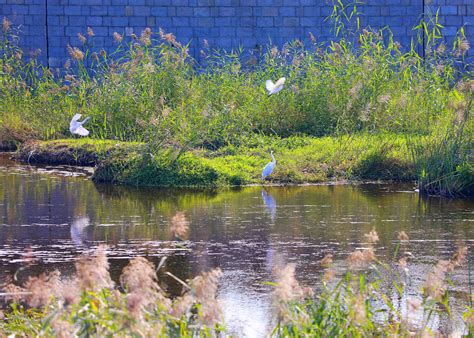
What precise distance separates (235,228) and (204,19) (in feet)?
31.8

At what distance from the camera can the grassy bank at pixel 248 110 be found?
1170 centimetres

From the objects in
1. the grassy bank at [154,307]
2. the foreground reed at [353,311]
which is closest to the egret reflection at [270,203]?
the foreground reed at [353,311]

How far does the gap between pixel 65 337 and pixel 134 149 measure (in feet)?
26.2

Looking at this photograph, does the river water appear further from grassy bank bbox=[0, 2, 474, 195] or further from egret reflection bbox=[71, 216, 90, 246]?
grassy bank bbox=[0, 2, 474, 195]

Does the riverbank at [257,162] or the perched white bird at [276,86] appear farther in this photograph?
the perched white bird at [276,86]

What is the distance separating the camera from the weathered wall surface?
1816cm

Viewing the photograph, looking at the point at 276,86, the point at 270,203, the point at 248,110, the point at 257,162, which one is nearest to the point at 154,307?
the point at 270,203

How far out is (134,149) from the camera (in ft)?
39.8

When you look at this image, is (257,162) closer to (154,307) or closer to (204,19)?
(204,19)

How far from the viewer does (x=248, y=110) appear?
1430cm

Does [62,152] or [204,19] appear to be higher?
[204,19]

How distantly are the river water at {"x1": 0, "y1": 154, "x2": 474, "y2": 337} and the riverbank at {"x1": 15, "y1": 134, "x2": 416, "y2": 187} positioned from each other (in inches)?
13.5

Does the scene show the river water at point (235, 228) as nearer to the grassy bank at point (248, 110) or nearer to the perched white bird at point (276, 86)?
the grassy bank at point (248, 110)

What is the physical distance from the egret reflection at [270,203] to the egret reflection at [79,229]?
176 cm
